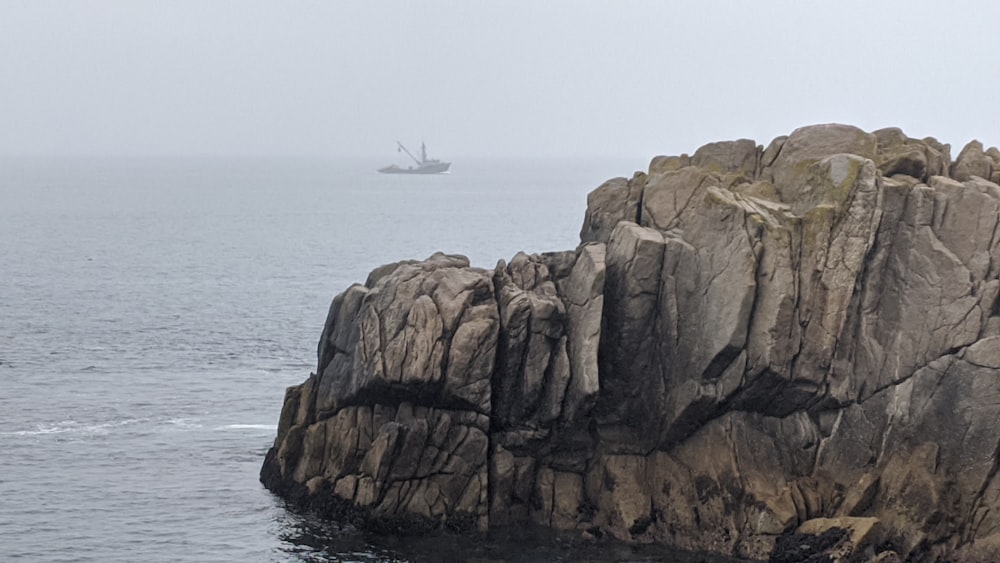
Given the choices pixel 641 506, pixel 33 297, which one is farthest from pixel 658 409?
pixel 33 297

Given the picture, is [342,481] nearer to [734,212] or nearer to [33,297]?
[734,212]

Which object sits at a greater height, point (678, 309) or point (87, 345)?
point (678, 309)

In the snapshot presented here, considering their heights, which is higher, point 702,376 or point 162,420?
point 702,376

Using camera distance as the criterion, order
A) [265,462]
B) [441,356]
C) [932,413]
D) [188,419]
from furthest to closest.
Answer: [188,419]
[265,462]
[441,356]
[932,413]

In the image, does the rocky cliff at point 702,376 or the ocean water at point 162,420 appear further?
the ocean water at point 162,420

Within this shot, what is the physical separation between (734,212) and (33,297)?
80029 mm

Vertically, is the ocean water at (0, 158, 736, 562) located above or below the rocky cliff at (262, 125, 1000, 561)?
below

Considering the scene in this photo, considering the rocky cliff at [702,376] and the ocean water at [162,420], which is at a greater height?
the rocky cliff at [702,376]

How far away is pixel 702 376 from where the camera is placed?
189ft

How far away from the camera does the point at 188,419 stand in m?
75.9

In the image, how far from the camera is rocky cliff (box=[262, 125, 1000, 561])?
55750 mm

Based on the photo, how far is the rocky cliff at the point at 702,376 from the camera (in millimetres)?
55750

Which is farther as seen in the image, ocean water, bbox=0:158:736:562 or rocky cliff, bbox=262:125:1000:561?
ocean water, bbox=0:158:736:562

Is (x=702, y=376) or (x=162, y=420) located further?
(x=162, y=420)
